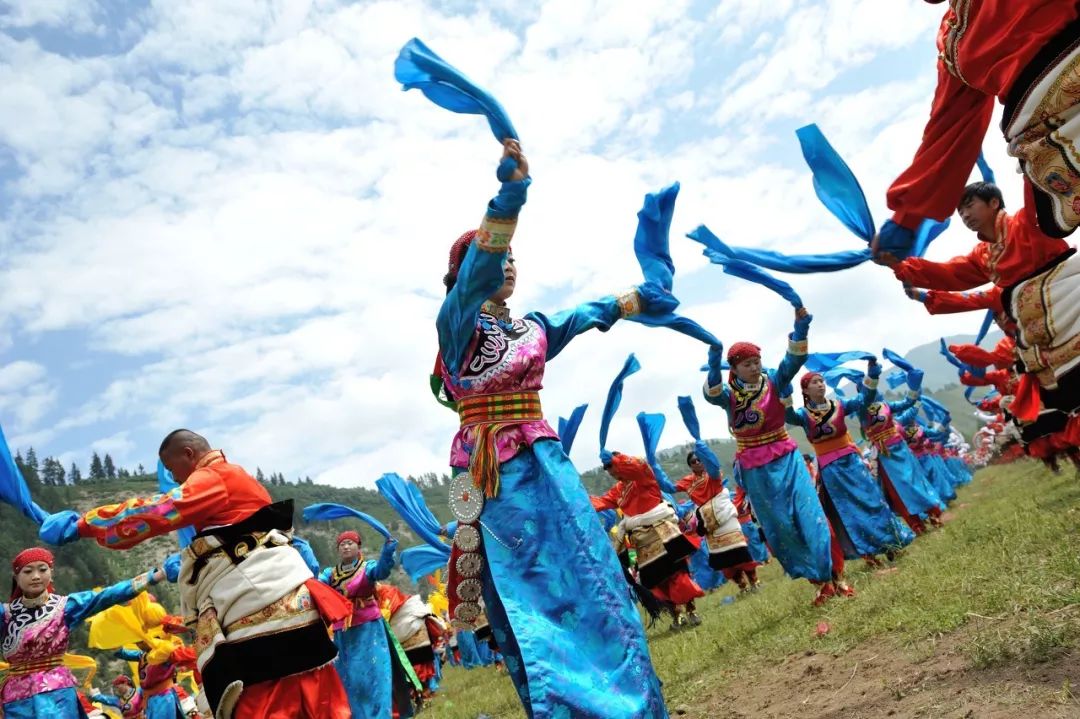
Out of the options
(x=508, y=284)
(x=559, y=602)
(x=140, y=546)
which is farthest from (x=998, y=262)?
(x=140, y=546)

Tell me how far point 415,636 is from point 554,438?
403 inches

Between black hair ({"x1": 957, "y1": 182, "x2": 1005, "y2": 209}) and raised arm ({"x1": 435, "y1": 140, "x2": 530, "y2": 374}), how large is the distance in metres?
2.22

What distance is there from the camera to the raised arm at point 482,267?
305 centimetres

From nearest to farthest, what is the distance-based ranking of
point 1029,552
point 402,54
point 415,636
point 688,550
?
point 402,54
point 1029,552
point 688,550
point 415,636

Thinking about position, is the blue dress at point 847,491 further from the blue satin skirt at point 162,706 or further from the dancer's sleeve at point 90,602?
the blue satin skirt at point 162,706

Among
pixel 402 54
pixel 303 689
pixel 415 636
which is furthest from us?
pixel 415 636

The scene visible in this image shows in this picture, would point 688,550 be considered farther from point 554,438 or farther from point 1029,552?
point 554,438

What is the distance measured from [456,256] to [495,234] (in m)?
0.81

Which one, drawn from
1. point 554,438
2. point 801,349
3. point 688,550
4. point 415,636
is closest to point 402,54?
point 554,438

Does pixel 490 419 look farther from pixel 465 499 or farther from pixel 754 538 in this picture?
pixel 754 538

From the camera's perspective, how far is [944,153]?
2822 millimetres

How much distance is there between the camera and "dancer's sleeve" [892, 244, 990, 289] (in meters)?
3.70

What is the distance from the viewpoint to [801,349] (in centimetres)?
663

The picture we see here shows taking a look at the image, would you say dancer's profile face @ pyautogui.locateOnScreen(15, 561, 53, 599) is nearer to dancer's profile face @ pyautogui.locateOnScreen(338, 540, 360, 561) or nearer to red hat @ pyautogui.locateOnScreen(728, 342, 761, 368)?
dancer's profile face @ pyautogui.locateOnScreen(338, 540, 360, 561)
